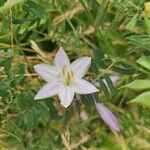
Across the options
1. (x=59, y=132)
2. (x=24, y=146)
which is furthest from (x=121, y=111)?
(x=24, y=146)

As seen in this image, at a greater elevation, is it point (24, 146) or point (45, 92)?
point (45, 92)

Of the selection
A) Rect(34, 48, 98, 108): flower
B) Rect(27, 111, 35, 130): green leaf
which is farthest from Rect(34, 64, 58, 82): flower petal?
Rect(27, 111, 35, 130): green leaf

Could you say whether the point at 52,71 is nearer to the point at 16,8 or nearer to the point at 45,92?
the point at 45,92

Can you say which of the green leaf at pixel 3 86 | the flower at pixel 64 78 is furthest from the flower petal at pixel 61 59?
the green leaf at pixel 3 86

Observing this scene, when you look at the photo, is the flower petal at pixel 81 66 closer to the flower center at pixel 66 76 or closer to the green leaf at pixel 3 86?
the flower center at pixel 66 76

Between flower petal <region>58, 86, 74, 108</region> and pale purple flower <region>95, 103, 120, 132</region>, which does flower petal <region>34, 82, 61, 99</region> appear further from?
pale purple flower <region>95, 103, 120, 132</region>

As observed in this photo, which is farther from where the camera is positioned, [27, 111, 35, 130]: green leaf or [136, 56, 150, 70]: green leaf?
[27, 111, 35, 130]: green leaf
